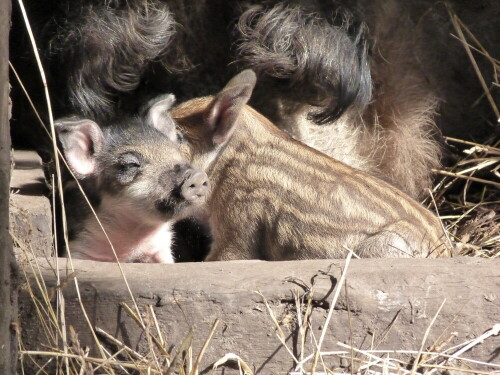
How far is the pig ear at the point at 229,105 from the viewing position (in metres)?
3.55

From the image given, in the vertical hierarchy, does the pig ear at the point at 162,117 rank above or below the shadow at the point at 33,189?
above

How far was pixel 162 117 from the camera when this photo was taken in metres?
3.77

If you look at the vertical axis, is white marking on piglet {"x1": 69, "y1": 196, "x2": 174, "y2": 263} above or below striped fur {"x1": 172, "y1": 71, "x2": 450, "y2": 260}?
below

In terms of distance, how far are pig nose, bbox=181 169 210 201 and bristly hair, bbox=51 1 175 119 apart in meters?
0.82

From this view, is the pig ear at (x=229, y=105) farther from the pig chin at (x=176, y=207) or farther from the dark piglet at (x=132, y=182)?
the pig chin at (x=176, y=207)

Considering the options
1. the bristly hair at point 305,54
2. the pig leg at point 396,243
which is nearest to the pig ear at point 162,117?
the bristly hair at point 305,54

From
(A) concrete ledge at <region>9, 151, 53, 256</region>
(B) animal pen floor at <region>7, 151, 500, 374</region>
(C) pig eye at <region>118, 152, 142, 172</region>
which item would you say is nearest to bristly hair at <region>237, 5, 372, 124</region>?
(C) pig eye at <region>118, 152, 142, 172</region>

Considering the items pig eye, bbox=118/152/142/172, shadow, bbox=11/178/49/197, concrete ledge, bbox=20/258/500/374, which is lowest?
shadow, bbox=11/178/49/197

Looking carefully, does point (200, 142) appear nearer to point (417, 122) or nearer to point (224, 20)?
point (224, 20)

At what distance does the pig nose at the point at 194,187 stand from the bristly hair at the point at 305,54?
80 cm

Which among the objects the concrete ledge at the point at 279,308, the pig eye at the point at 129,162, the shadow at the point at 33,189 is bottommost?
the shadow at the point at 33,189

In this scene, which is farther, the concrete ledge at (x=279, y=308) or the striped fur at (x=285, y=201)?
the striped fur at (x=285, y=201)

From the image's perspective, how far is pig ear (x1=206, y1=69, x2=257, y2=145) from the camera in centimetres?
355

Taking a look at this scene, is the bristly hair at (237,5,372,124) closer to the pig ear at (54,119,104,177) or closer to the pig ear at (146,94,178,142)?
the pig ear at (146,94,178,142)
